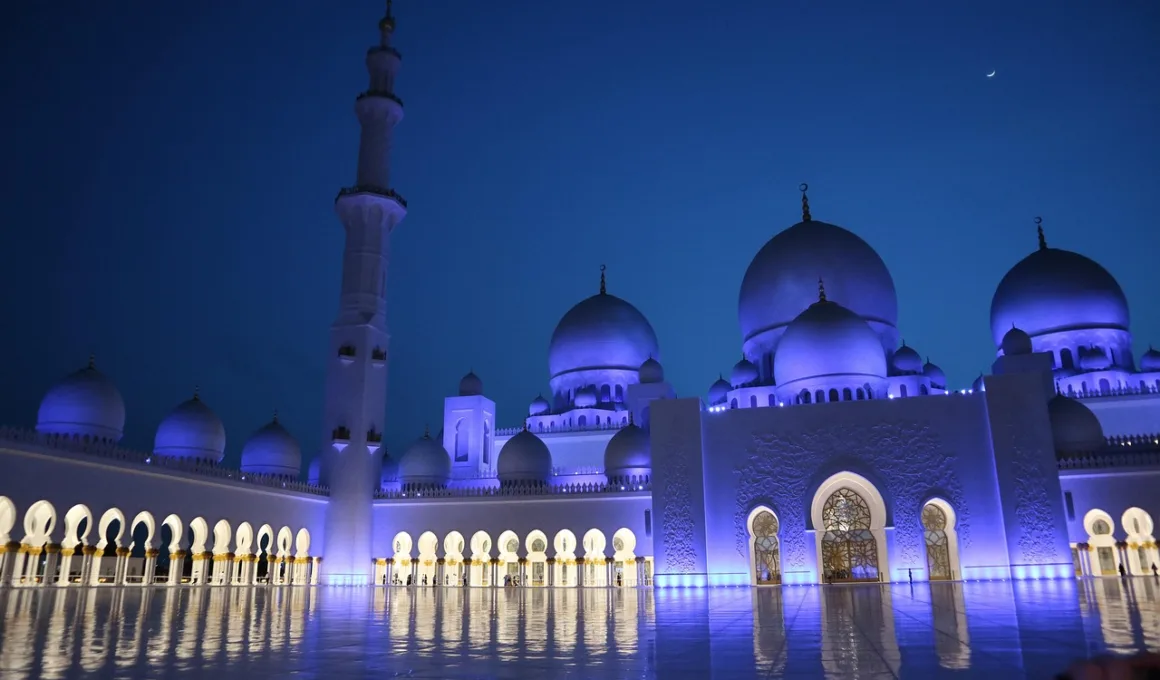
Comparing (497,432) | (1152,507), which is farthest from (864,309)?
(497,432)

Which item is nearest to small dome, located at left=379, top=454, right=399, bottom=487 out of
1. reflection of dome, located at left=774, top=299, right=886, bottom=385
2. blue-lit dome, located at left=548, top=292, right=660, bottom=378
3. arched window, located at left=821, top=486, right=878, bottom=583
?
blue-lit dome, located at left=548, top=292, right=660, bottom=378

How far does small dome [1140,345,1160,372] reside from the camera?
20344 millimetres

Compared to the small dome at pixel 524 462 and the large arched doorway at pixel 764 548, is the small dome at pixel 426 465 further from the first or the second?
the large arched doorway at pixel 764 548

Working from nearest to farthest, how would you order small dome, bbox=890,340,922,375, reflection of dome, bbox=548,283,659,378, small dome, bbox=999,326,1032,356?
small dome, bbox=999,326,1032,356 < small dome, bbox=890,340,922,375 < reflection of dome, bbox=548,283,659,378

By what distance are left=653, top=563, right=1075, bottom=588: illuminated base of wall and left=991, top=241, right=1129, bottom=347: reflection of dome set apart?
346 inches

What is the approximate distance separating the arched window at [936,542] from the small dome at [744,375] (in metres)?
5.76

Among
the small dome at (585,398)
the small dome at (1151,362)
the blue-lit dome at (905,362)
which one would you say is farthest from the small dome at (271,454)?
the small dome at (1151,362)

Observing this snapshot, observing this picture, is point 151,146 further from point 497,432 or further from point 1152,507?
point 1152,507

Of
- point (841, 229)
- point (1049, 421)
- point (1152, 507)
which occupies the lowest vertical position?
point (1152, 507)

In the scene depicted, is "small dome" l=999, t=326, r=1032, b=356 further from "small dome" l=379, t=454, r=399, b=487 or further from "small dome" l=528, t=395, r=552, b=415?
"small dome" l=379, t=454, r=399, b=487

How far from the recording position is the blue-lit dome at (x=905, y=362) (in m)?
20.1

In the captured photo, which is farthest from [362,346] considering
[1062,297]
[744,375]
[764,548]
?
[1062,297]

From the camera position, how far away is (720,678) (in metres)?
3.07

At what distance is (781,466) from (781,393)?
2293mm
